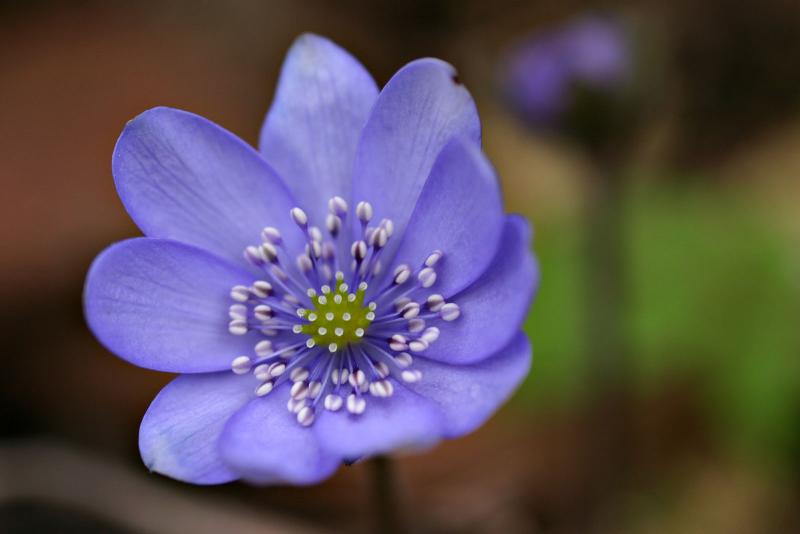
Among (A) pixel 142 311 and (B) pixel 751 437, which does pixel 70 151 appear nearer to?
(A) pixel 142 311

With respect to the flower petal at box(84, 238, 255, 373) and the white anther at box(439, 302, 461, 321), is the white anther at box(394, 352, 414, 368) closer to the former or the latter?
the white anther at box(439, 302, 461, 321)

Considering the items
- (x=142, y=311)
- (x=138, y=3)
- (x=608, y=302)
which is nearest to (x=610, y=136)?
(x=608, y=302)

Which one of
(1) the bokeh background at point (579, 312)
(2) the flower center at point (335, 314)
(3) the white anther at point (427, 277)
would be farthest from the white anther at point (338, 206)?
(1) the bokeh background at point (579, 312)

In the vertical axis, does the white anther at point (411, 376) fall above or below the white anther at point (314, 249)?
below

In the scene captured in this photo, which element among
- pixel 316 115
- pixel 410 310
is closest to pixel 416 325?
pixel 410 310

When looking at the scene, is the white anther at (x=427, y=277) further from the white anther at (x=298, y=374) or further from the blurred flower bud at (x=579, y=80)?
the blurred flower bud at (x=579, y=80)

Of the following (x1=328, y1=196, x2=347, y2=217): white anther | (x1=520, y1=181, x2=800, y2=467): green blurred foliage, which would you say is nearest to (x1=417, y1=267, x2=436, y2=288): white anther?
(x1=328, y1=196, x2=347, y2=217): white anther

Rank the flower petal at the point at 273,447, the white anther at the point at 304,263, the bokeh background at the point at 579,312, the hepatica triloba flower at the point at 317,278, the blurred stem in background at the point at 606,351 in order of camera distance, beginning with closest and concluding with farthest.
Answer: the flower petal at the point at 273,447
the hepatica triloba flower at the point at 317,278
the white anther at the point at 304,263
the bokeh background at the point at 579,312
the blurred stem in background at the point at 606,351

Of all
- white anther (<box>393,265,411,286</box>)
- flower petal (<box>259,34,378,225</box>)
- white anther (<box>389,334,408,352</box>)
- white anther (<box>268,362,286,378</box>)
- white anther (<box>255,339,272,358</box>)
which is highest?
flower petal (<box>259,34,378,225</box>)
